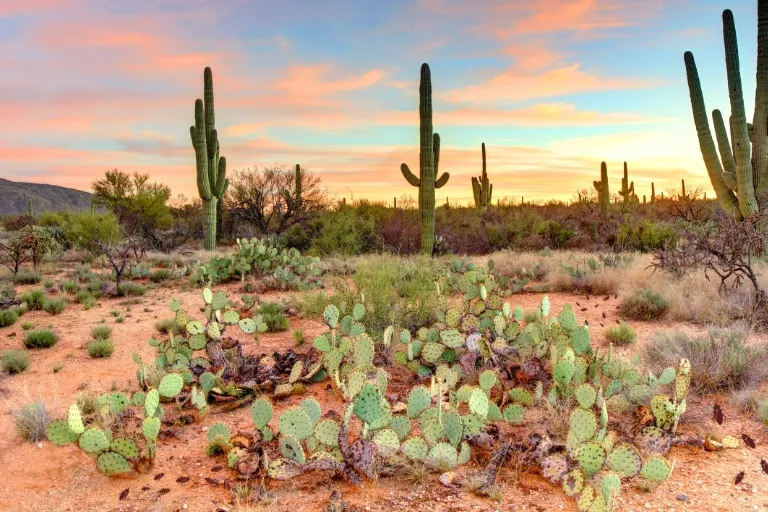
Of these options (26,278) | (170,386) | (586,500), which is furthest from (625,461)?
(26,278)

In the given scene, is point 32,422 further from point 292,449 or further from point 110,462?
point 292,449

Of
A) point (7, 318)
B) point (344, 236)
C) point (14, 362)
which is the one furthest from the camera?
point (344, 236)

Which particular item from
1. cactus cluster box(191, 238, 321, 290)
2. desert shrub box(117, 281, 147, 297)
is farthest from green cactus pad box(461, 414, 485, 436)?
desert shrub box(117, 281, 147, 297)

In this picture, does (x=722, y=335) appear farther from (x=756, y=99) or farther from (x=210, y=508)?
(x=756, y=99)

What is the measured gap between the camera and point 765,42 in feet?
43.0

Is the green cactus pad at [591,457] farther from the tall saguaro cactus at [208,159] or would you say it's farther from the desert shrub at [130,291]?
the tall saguaro cactus at [208,159]

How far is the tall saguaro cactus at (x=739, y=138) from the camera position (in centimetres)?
1315

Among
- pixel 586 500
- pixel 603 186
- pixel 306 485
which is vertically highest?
pixel 603 186

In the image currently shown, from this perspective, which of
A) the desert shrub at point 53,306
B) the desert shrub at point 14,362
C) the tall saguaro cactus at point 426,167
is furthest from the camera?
the tall saguaro cactus at point 426,167

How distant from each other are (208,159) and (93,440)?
54.8 ft

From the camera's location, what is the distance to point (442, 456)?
3777 millimetres

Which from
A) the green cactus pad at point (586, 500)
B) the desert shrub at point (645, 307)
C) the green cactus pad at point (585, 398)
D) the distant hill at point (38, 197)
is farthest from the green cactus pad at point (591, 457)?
the distant hill at point (38, 197)

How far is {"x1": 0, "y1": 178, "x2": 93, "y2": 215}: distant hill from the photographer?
8112cm

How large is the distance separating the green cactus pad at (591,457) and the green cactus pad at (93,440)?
3046 millimetres
